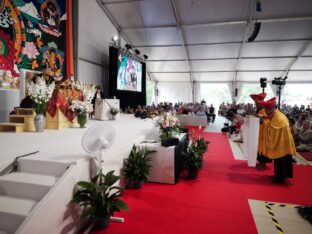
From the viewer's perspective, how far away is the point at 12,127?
3.77 metres

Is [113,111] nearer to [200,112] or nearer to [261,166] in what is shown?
[261,166]

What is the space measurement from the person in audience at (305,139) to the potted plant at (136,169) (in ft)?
16.0

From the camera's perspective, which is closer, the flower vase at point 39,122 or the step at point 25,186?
the step at point 25,186

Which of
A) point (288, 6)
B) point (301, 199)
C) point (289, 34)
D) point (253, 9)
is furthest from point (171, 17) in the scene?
point (301, 199)

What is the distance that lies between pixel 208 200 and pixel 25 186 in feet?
7.32

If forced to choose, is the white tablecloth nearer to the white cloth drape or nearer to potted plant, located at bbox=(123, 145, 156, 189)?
the white cloth drape

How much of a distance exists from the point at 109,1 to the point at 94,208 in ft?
29.0

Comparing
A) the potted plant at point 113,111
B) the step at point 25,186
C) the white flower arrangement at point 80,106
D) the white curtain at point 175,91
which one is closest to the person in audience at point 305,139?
the potted plant at point 113,111

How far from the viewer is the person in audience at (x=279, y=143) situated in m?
3.91

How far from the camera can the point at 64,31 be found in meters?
7.04

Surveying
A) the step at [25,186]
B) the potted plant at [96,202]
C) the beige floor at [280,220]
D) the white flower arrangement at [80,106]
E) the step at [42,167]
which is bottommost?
the beige floor at [280,220]

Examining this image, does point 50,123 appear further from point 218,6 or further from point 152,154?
point 218,6

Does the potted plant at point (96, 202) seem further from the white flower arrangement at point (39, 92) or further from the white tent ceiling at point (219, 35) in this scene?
the white tent ceiling at point (219, 35)

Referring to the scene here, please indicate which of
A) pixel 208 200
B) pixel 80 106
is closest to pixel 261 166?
pixel 208 200
